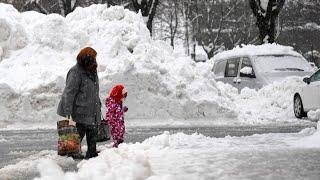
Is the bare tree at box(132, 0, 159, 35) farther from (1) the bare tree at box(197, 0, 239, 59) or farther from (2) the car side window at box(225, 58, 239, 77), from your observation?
(1) the bare tree at box(197, 0, 239, 59)

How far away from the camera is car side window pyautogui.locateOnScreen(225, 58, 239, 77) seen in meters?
19.1

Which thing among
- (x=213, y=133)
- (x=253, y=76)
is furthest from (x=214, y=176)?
(x=253, y=76)

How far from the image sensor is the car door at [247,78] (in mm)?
18188

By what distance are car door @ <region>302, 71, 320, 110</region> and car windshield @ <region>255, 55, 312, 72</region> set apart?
2.48 metres

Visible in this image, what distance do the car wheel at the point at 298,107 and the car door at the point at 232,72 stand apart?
2.79 meters

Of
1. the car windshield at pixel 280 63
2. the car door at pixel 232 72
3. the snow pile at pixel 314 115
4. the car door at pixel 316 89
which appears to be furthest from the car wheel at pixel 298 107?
the car door at pixel 232 72

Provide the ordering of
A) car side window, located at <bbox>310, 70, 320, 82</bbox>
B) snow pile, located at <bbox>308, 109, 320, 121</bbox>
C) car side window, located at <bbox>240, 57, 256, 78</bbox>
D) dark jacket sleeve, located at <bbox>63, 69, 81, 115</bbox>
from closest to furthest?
dark jacket sleeve, located at <bbox>63, 69, 81, 115</bbox>
snow pile, located at <bbox>308, 109, 320, 121</bbox>
car side window, located at <bbox>310, 70, 320, 82</bbox>
car side window, located at <bbox>240, 57, 256, 78</bbox>

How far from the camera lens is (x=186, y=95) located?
1647cm

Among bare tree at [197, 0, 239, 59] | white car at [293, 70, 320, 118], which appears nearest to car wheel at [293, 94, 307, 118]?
white car at [293, 70, 320, 118]

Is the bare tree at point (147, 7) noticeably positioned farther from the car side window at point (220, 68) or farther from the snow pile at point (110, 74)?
the snow pile at point (110, 74)

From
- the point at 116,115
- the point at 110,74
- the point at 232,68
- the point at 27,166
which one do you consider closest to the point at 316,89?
the point at 232,68

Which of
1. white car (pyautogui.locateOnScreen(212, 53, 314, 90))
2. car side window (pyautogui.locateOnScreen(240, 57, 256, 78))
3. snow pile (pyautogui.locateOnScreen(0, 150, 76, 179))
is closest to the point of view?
snow pile (pyautogui.locateOnScreen(0, 150, 76, 179))

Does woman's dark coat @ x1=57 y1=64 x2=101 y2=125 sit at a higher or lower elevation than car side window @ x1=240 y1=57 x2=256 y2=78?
lower

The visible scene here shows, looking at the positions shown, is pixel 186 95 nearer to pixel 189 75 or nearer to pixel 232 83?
pixel 189 75
